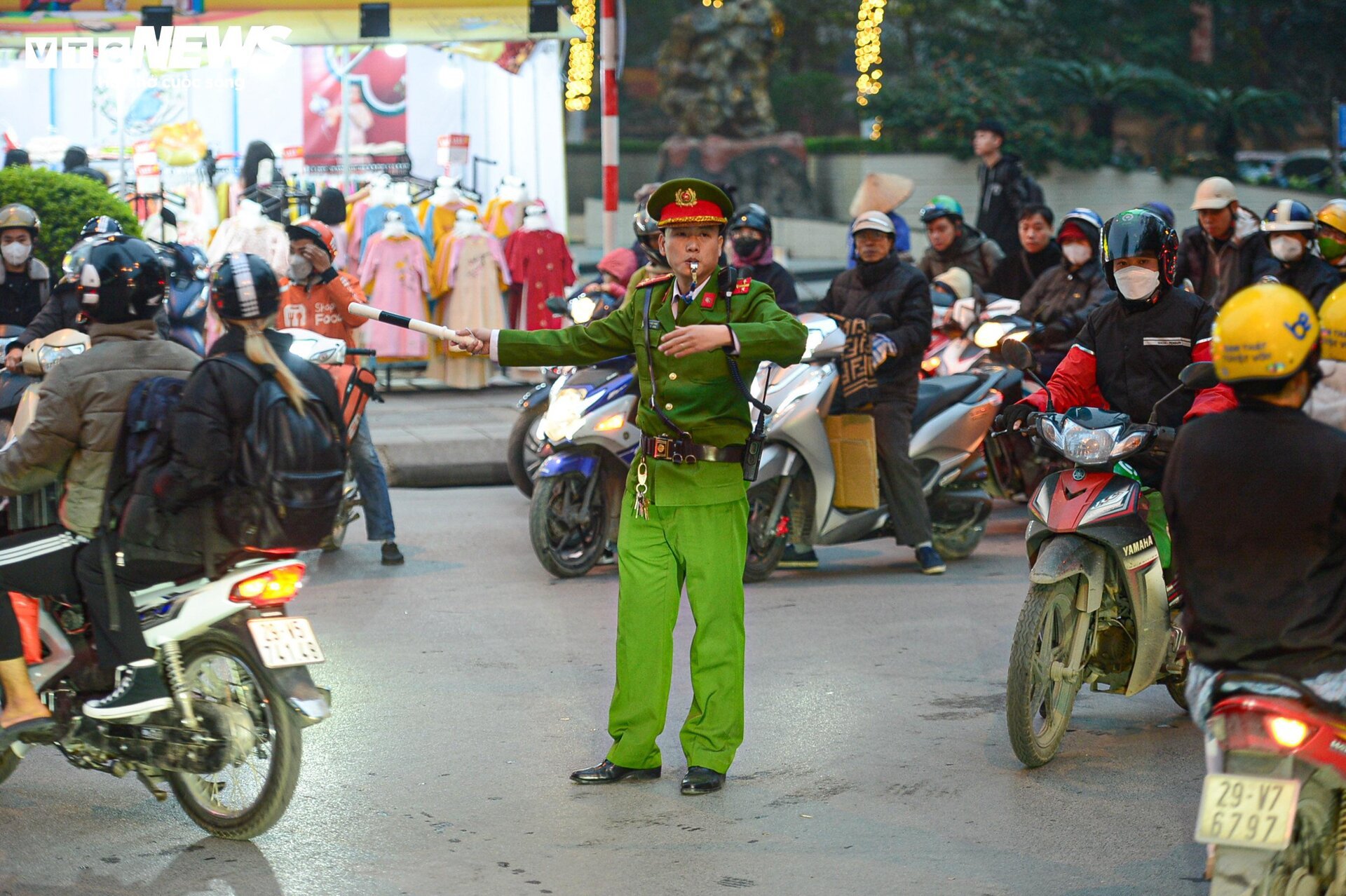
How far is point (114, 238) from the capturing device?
5.32 meters

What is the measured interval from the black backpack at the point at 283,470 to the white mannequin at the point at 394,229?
1228 cm

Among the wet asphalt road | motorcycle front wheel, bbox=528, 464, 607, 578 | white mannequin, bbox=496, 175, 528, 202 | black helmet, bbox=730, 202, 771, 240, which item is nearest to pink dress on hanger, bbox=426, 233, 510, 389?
white mannequin, bbox=496, 175, 528, 202

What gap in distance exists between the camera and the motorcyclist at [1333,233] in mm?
8227

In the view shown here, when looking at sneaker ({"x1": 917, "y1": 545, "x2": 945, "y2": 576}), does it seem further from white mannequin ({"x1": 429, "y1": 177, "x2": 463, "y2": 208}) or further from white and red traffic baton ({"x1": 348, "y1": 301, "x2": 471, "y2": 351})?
white mannequin ({"x1": 429, "y1": 177, "x2": 463, "y2": 208})

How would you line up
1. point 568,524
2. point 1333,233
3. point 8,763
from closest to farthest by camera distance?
point 8,763
point 1333,233
point 568,524

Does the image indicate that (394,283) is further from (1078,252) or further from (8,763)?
(8,763)

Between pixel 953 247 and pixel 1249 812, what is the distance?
29.1 feet

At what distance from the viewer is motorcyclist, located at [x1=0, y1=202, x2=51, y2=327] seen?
30.7 ft

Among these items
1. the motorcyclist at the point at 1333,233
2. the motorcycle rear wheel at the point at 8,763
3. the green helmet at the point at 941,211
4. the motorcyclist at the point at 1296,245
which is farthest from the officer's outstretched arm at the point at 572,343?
the green helmet at the point at 941,211

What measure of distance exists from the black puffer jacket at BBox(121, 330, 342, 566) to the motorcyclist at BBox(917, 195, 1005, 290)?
7771 millimetres

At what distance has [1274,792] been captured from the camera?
3732 mm

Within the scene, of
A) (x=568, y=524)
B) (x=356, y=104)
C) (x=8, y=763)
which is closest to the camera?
(x=8, y=763)

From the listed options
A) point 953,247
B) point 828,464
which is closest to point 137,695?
point 828,464

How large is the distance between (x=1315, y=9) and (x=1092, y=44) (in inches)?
155
